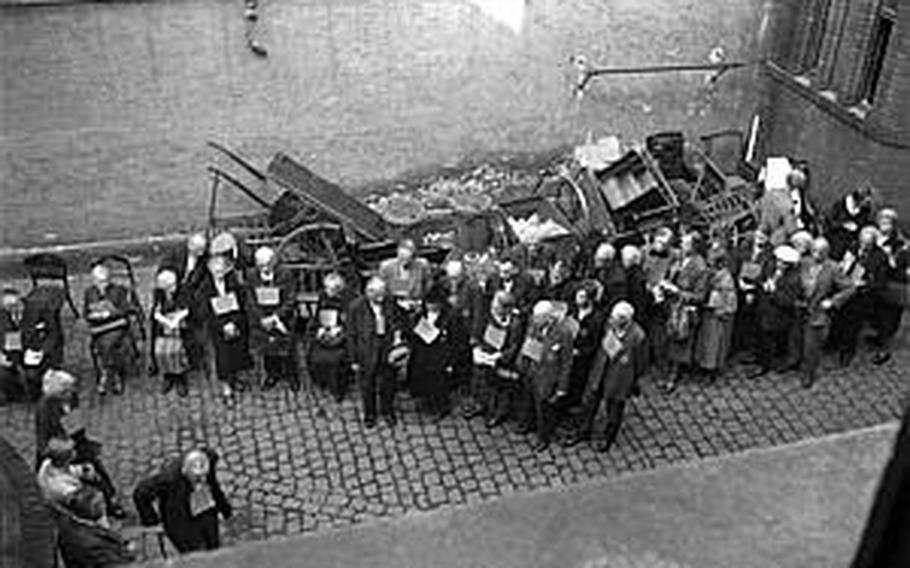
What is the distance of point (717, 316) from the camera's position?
404 inches

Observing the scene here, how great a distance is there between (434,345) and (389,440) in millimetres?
963

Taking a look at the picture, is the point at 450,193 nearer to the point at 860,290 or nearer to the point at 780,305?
the point at 780,305

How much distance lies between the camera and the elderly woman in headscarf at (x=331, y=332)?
995 centimetres

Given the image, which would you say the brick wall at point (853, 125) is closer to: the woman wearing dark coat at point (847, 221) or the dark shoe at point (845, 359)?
the woman wearing dark coat at point (847, 221)

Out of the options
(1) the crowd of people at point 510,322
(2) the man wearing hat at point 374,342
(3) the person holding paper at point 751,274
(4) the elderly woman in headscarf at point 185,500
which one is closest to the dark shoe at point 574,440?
(1) the crowd of people at point 510,322

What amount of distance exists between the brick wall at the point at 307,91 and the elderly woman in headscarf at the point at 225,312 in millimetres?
2939

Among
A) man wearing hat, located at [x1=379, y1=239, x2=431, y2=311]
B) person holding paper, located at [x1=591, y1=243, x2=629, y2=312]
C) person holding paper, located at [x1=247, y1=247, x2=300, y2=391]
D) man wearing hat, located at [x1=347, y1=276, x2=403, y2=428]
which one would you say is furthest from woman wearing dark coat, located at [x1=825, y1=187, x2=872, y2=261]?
person holding paper, located at [x1=247, y1=247, x2=300, y2=391]

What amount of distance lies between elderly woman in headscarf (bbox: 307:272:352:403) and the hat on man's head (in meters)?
4.05

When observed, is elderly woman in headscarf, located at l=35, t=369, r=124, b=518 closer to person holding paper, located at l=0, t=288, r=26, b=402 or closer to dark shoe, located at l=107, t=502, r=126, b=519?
dark shoe, located at l=107, t=502, r=126, b=519

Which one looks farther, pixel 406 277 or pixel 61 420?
pixel 406 277

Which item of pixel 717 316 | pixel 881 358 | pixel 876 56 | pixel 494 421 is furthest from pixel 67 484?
pixel 876 56

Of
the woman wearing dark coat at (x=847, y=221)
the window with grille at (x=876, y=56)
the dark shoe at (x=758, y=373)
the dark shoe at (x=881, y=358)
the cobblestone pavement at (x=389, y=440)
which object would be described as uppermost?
the window with grille at (x=876, y=56)

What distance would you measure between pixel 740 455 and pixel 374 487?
18.9 ft

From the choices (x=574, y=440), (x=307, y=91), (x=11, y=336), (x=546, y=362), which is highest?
(x=307, y=91)
